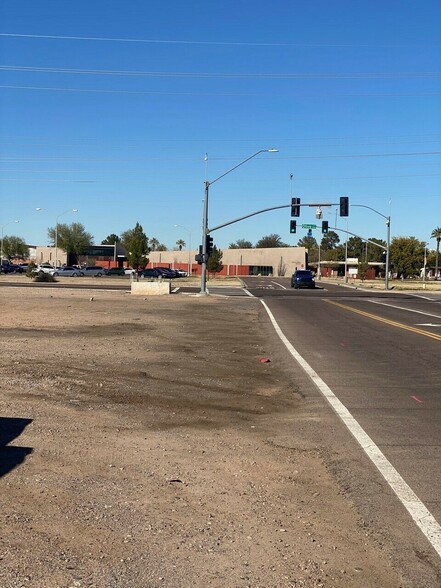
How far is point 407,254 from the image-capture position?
130250 mm

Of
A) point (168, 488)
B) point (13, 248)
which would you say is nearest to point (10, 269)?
point (13, 248)

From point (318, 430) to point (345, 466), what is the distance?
5.46 ft

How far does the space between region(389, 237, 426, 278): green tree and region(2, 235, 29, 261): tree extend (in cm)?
8996

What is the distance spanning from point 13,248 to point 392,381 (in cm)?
16575

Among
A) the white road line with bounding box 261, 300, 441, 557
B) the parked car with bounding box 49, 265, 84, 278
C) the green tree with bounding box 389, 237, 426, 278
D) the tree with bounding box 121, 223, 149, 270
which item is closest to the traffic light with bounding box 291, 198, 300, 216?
the white road line with bounding box 261, 300, 441, 557

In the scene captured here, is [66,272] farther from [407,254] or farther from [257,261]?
[257,261]

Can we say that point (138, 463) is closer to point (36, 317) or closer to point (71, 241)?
point (36, 317)

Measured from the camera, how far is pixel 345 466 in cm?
693

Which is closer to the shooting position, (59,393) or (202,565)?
(202,565)

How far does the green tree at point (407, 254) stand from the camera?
130000 mm

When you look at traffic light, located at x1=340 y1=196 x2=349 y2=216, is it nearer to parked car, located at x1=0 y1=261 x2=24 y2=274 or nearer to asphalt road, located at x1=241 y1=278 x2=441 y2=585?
asphalt road, located at x1=241 y1=278 x2=441 y2=585

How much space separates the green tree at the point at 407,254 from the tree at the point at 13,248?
90.0 m

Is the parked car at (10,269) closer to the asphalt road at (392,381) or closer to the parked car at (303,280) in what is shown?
the parked car at (303,280)

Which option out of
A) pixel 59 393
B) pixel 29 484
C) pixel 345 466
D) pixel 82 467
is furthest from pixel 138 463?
pixel 59 393
